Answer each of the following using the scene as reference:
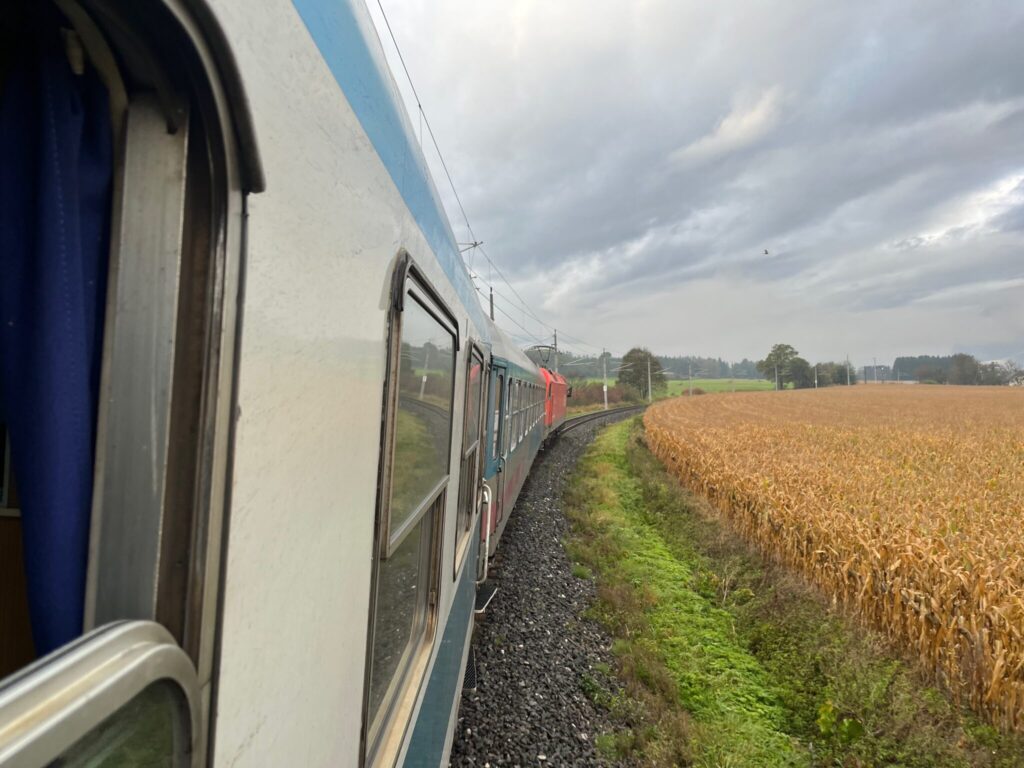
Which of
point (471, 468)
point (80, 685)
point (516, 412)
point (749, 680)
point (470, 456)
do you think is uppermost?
point (80, 685)

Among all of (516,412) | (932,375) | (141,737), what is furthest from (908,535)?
(932,375)

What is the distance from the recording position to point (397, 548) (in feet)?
5.61

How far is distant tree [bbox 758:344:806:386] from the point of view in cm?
9944

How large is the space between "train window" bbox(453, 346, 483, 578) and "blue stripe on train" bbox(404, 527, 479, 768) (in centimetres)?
23

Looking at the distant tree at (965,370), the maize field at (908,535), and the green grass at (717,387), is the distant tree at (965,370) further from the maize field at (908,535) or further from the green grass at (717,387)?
the maize field at (908,535)

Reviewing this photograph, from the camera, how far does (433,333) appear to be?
1997 millimetres

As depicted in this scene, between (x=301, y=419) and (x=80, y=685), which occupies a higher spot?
(x=301, y=419)

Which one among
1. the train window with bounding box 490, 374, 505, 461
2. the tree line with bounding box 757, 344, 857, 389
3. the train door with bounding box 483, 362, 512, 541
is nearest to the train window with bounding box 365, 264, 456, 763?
the train door with bounding box 483, 362, 512, 541

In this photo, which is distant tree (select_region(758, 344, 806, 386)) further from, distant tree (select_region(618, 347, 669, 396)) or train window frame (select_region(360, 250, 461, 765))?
train window frame (select_region(360, 250, 461, 765))

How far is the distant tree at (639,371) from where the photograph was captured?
70106 millimetres

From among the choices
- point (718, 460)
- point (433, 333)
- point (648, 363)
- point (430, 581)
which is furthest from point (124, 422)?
point (648, 363)

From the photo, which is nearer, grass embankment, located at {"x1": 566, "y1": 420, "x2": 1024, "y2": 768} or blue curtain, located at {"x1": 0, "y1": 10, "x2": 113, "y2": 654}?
blue curtain, located at {"x1": 0, "y1": 10, "x2": 113, "y2": 654}

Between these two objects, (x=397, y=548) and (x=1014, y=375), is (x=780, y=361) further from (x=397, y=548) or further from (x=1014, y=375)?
(x=397, y=548)

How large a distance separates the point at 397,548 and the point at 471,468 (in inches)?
97.0
